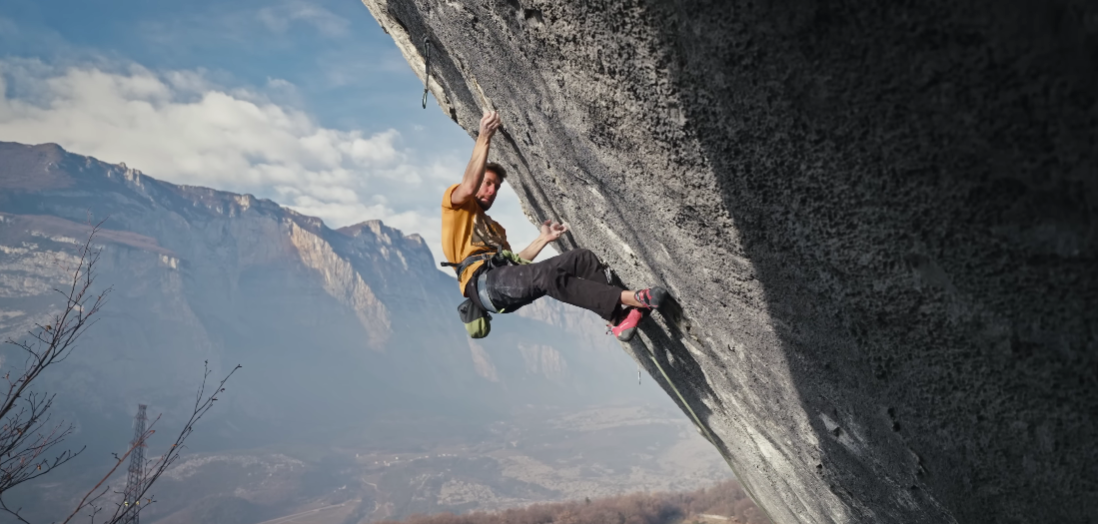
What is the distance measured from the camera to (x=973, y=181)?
1.42 m

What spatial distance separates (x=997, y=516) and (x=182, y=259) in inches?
8175

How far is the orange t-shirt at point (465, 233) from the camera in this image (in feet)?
13.3

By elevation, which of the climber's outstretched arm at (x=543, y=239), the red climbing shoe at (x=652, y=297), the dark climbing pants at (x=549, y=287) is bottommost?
the red climbing shoe at (x=652, y=297)

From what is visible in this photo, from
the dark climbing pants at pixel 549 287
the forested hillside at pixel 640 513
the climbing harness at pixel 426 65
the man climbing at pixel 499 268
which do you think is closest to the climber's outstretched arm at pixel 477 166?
the man climbing at pixel 499 268

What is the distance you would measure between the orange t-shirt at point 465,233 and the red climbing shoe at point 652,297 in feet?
3.96

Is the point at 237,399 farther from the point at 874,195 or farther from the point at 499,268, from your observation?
the point at 874,195

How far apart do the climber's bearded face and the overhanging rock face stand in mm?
856

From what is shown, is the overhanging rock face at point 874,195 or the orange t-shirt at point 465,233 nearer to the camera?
the overhanging rock face at point 874,195

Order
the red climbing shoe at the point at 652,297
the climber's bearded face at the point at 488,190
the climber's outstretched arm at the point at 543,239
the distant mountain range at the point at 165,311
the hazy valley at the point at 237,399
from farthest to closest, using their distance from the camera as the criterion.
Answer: the distant mountain range at the point at 165,311 → the hazy valley at the point at 237,399 → the climber's outstretched arm at the point at 543,239 → the climber's bearded face at the point at 488,190 → the red climbing shoe at the point at 652,297

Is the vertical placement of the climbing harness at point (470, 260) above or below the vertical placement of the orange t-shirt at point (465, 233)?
below

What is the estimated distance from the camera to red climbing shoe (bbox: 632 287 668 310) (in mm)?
3564

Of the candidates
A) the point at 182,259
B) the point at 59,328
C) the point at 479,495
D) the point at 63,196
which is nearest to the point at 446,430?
the point at 479,495

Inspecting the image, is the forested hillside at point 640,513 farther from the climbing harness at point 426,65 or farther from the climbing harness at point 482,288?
the climbing harness at point 426,65

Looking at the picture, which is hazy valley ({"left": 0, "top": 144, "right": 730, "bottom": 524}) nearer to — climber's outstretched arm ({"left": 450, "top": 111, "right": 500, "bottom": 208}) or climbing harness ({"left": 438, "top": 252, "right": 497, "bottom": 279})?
climbing harness ({"left": 438, "top": 252, "right": 497, "bottom": 279})
